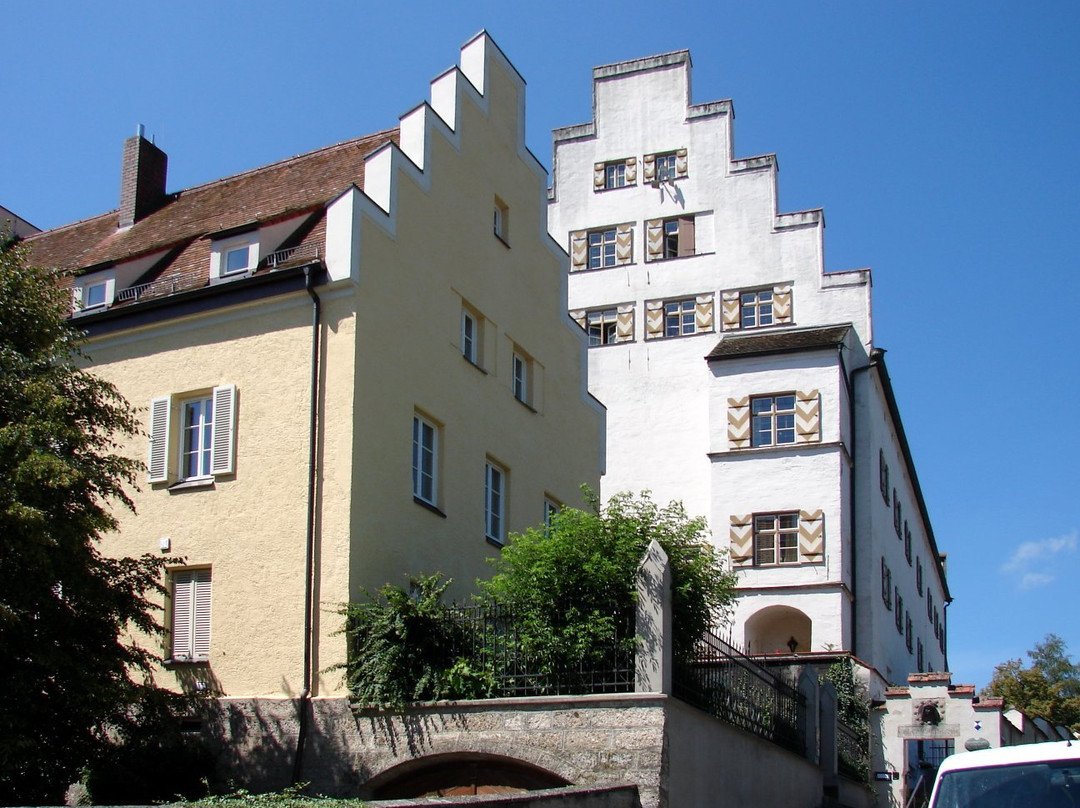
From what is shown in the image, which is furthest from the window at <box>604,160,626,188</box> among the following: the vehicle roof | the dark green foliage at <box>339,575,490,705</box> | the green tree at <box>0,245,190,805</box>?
the vehicle roof

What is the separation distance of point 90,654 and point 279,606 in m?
3.47

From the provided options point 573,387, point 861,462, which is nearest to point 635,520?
point 573,387

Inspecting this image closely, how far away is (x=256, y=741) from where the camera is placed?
62.3 ft

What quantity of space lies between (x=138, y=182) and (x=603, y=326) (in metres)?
20.0

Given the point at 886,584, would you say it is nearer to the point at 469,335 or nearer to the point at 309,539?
the point at 469,335

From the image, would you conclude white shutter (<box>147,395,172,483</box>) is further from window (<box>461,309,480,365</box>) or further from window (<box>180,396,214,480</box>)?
window (<box>461,309,480,365</box>)

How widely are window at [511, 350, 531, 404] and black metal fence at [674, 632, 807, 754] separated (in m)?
6.36

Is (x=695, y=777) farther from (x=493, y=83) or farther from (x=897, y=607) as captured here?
(x=897, y=607)

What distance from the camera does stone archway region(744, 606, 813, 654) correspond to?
3903 centimetres

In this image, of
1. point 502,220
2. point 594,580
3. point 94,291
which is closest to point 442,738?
point 594,580

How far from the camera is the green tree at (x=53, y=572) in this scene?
15.5 metres

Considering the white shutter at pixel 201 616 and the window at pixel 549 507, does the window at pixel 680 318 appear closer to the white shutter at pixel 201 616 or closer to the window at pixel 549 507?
the window at pixel 549 507

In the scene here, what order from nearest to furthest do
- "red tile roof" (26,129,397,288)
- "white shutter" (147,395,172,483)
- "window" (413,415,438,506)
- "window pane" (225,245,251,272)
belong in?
"white shutter" (147,395,172,483) → "window" (413,415,438,506) → "window pane" (225,245,251,272) → "red tile roof" (26,129,397,288)

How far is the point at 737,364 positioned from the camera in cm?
4034
